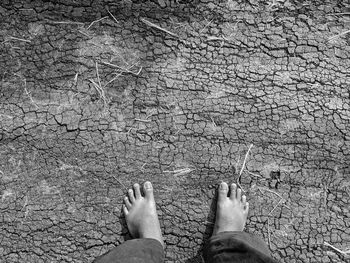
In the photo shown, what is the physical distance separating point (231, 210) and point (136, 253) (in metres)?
0.59

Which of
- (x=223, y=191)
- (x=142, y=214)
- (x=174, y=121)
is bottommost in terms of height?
(x=142, y=214)

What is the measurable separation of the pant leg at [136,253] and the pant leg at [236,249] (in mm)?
280

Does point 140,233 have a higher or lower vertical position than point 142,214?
lower

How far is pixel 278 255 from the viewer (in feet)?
9.08

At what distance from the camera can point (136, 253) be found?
2650mm

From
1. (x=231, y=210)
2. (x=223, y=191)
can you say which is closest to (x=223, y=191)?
(x=223, y=191)

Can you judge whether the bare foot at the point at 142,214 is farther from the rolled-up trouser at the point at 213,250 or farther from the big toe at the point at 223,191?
the big toe at the point at 223,191

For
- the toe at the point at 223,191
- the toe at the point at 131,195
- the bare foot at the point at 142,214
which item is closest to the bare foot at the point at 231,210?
the toe at the point at 223,191

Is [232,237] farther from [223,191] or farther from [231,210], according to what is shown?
[223,191]

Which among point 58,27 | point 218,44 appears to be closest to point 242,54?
point 218,44

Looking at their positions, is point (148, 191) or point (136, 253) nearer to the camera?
point (136, 253)

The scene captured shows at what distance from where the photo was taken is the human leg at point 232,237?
2512mm

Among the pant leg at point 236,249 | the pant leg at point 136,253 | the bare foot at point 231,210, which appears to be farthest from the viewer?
the bare foot at point 231,210

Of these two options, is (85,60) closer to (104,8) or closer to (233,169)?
(104,8)
